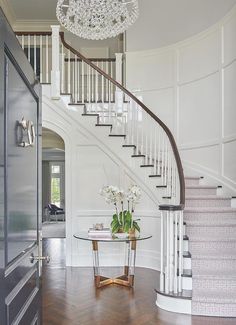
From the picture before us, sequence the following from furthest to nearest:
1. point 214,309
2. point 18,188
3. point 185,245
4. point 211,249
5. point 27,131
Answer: point 211,249
point 185,245
point 214,309
point 27,131
point 18,188

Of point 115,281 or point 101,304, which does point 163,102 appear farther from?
point 101,304

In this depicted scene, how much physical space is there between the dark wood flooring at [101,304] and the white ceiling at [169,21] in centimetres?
430

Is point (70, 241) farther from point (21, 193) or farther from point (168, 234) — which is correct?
point (21, 193)

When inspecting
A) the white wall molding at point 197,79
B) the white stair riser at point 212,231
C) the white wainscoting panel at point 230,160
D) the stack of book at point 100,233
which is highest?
the white wall molding at point 197,79

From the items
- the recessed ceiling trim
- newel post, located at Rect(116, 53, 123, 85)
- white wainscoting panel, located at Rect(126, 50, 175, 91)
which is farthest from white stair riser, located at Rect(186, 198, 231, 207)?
the recessed ceiling trim

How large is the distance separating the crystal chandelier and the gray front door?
3107mm

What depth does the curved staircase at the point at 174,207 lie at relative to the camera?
12.3 feet

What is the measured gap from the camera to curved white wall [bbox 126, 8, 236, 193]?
5.59 metres

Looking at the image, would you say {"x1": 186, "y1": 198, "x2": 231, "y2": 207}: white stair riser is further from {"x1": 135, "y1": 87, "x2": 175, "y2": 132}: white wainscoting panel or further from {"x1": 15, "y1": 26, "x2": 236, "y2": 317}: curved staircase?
{"x1": 135, "y1": 87, "x2": 175, "y2": 132}: white wainscoting panel

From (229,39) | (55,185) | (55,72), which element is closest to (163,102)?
(229,39)

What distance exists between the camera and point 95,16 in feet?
16.0

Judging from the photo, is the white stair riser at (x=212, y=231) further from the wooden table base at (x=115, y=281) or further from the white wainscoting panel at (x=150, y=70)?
the white wainscoting panel at (x=150, y=70)

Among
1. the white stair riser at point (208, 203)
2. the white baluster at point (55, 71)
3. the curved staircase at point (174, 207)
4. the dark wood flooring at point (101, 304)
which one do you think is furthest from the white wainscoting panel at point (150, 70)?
the dark wood flooring at point (101, 304)

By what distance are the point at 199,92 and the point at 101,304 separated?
4008 mm
